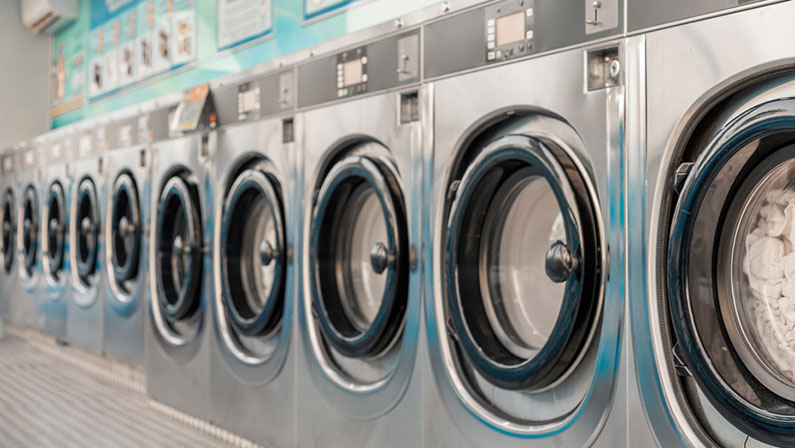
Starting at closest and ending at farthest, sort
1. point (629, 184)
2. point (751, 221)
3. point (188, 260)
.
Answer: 1. point (751, 221)
2. point (629, 184)
3. point (188, 260)

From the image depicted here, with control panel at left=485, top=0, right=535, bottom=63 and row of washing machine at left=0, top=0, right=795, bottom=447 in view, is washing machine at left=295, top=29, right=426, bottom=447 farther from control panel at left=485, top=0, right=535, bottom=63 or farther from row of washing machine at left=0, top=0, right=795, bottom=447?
control panel at left=485, top=0, right=535, bottom=63

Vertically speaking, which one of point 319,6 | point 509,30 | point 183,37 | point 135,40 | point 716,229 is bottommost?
point 716,229

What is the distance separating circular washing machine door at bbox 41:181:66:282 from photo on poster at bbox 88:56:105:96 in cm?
116

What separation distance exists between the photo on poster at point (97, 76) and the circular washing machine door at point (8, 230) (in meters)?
0.97

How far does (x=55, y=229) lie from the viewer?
504cm

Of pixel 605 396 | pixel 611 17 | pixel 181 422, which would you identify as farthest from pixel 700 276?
pixel 181 422

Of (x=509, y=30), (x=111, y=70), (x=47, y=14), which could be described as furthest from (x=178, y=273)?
(x=47, y=14)

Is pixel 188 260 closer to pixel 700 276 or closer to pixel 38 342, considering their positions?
pixel 700 276

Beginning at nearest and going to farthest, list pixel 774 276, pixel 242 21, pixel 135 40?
pixel 774 276, pixel 242 21, pixel 135 40

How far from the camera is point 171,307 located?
3465mm

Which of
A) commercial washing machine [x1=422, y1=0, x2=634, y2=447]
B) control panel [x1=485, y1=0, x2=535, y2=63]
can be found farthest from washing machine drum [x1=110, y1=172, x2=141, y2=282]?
control panel [x1=485, y1=0, x2=535, y2=63]

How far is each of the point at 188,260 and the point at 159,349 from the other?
538 mm

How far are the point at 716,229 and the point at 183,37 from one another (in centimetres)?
379

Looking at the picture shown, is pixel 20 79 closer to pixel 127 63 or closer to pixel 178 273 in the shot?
pixel 127 63
